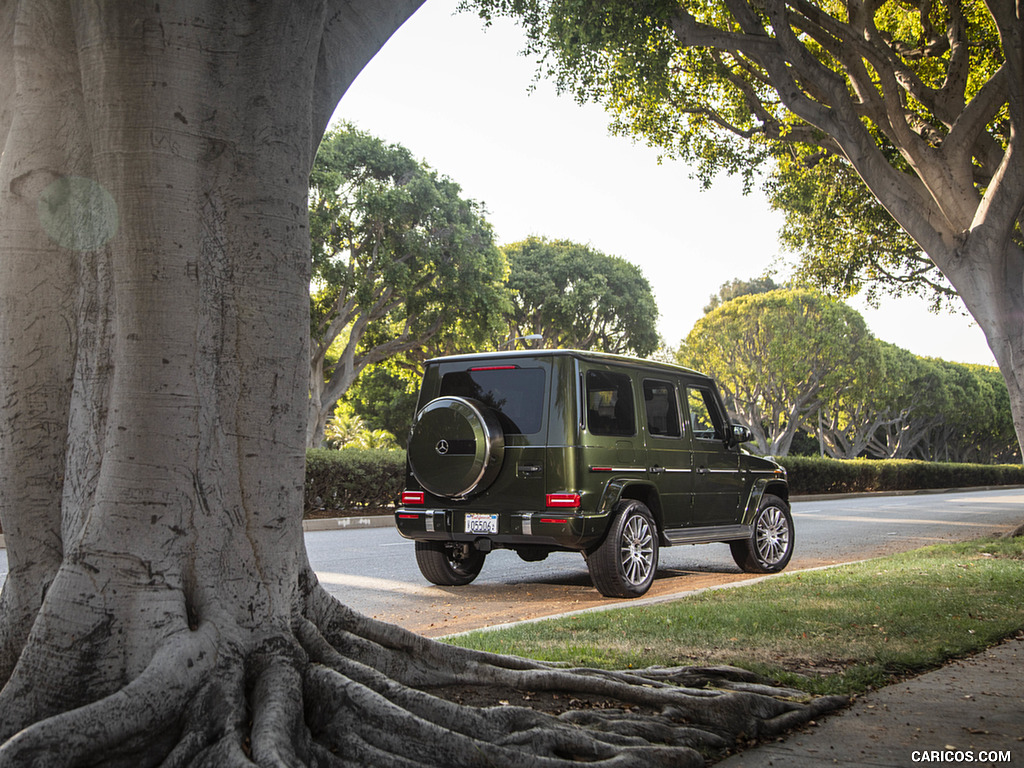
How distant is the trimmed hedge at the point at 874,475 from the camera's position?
35938 millimetres

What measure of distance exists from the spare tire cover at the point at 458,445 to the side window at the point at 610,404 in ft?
3.07

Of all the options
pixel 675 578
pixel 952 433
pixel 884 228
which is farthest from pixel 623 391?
pixel 952 433

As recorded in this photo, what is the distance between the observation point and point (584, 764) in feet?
11.5

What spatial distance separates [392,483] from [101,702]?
58.9 ft

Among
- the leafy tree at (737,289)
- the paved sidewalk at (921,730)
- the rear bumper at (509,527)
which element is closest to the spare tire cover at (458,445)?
the rear bumper at (509,527)

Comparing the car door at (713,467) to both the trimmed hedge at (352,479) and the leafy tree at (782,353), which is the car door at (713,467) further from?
the leafy tree at (782,353)

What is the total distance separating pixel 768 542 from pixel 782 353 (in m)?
36.6

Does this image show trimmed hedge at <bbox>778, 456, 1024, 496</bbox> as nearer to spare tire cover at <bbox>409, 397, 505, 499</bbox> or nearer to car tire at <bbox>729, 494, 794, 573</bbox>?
car tire at <bbox>729, 494, 794, 573</bbox>

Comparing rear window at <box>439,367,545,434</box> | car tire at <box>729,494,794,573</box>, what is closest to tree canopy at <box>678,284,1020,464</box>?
car tire at <box>729,494,794,573</box>

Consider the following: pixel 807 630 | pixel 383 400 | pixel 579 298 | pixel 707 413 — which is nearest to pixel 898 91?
pixel 707 413

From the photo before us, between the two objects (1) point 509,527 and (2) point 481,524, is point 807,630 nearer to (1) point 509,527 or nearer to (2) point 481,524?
(1) point 509,527

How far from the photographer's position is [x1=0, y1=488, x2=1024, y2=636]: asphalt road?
8492 mm

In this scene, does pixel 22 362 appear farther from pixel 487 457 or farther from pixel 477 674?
pixel 487 457

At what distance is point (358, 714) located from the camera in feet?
11.8
